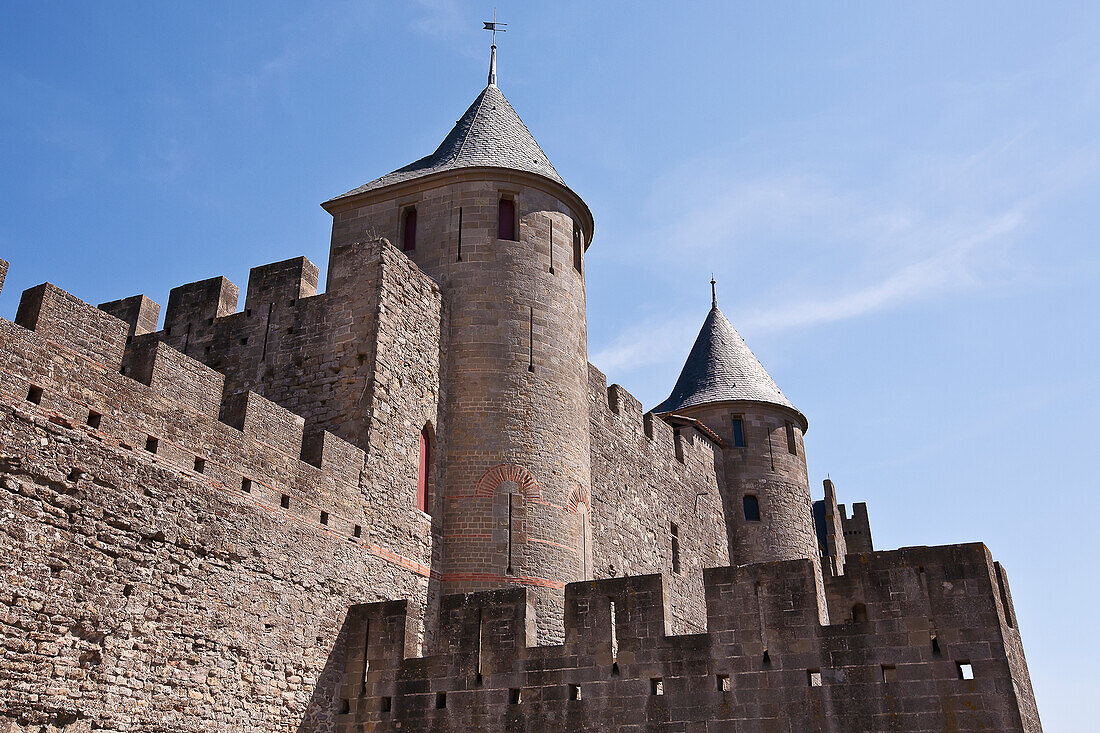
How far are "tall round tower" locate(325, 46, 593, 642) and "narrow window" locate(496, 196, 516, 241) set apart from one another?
3 cm

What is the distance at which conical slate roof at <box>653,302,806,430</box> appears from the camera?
92.8 feet

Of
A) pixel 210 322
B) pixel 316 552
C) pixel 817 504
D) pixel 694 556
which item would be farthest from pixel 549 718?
pixel 817 504

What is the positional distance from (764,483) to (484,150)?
13.4 metres

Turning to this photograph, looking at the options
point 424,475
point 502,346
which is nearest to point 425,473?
Result: point 424,475

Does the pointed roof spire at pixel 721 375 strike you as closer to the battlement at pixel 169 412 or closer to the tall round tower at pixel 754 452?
the tall round tower at pixel 754 452

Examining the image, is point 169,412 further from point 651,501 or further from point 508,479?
point 651,501

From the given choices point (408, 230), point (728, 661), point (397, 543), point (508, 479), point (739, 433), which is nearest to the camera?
point (728, 661)

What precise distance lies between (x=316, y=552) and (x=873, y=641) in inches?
282

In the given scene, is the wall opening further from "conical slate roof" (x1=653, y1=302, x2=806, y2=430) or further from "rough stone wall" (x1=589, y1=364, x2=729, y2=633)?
"conical slate roof" (x1=653, y1=302, x2=806, y2=430)

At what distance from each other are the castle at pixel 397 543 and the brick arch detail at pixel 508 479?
0.05 m

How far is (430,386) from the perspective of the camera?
16.1 meters

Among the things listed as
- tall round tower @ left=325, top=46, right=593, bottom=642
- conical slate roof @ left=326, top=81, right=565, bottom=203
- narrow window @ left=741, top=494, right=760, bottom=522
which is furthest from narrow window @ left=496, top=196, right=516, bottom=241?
narrow window @ left=741, top=494, right=760, bottom=522

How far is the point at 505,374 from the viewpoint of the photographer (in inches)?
654

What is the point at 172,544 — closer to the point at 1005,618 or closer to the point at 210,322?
the point at 210,322
